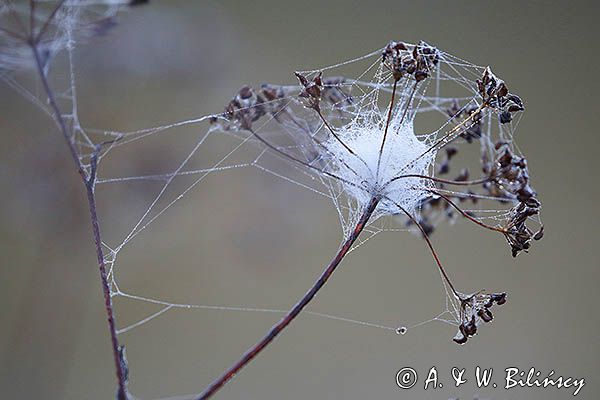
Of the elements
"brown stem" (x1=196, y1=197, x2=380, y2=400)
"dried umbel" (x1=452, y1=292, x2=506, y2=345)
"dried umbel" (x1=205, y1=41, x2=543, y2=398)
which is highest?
"dried umbel" (x1=205, y1=41, x2=543, y2=398)

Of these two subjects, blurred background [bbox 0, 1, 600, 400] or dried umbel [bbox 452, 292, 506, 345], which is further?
blurred background [bbox 0, 1, 600, 400]

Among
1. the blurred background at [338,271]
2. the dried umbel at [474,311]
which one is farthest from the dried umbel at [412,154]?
the blurred background at [338,271]

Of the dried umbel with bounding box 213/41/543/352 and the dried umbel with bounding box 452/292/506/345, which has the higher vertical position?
the dried umbel with bounding box 213/41/543/352

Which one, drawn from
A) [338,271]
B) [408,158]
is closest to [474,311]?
[408,158]

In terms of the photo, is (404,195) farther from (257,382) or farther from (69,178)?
(257,382)

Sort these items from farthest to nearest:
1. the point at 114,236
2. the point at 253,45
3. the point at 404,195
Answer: the point at 253,45 < the point at 114,236 < the point at 404,195

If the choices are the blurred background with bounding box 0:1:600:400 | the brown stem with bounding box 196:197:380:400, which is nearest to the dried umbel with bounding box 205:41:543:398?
the brown stem with bounding box 196:197:380:400

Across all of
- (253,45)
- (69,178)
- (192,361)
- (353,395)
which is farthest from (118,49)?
(353,395)

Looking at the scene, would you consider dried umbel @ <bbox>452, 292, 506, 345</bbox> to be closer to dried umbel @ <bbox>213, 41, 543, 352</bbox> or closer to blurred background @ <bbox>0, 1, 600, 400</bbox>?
dried umbel @ <bbox>213, 41, 543, 352</bbox>
